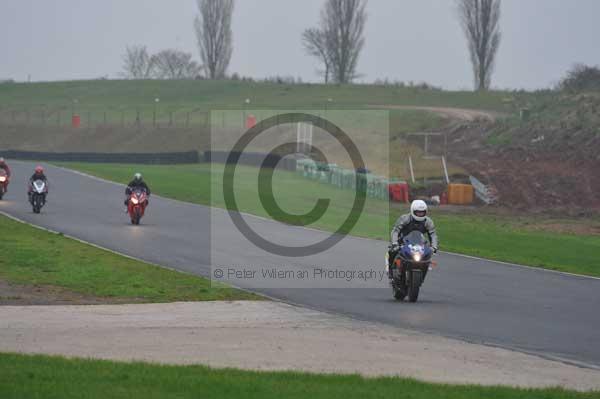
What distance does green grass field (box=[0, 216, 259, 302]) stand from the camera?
18547mm

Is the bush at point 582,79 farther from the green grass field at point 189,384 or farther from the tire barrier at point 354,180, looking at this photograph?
the green grass field at point 189,384

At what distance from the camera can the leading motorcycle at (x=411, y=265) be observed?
17359 millimetres

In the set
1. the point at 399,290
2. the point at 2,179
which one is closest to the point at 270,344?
the point at 399,290

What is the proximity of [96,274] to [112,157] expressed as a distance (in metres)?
50.4

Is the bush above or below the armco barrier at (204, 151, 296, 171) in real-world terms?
above

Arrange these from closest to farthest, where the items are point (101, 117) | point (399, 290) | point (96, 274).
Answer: point (399, 290) < point (96, 274) < point (101, 117)

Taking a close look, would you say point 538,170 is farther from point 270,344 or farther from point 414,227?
point 270,344

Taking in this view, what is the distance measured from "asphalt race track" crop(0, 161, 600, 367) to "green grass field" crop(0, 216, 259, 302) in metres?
0.89

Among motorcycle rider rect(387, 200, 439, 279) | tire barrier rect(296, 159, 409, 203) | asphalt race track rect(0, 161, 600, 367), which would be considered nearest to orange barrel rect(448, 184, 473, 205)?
tire barrier rect(296, 159, 409, 203)

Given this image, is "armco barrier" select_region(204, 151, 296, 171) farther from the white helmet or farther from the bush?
the white helmet

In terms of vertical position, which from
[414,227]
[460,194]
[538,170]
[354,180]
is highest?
[538,170]

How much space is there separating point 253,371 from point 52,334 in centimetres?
337

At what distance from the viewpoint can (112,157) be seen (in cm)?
7019

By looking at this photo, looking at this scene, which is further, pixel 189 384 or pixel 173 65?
pixel 173 65
